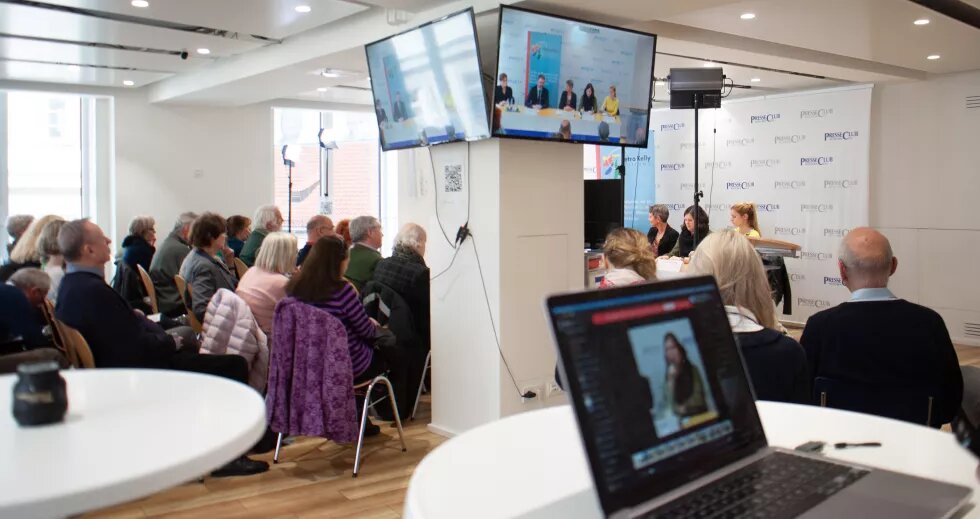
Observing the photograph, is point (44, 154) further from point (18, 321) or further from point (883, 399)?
point (883, 399)

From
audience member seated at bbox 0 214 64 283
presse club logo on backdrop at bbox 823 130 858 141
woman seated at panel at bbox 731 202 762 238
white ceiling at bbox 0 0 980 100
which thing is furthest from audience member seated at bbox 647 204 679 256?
audience member seated at bbox 0 214 64 283

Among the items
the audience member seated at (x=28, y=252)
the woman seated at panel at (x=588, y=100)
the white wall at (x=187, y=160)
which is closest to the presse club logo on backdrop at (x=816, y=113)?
the woman seated at panel at (x=588, y=100)

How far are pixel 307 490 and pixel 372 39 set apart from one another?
10.1 ft

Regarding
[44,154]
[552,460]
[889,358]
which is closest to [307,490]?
[889,358]

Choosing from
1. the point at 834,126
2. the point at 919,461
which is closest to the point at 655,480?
the point at 919,461

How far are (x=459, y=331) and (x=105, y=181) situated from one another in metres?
6.53

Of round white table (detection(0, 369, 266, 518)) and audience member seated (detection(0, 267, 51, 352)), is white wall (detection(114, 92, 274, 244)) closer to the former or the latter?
audience member seated (detection(0, 267, 51, 352))

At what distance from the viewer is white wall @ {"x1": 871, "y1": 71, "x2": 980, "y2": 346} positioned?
26.5 ft

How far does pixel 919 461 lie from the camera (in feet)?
4.53

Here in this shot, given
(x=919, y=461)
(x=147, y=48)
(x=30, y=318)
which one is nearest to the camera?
(x=919, y=461)

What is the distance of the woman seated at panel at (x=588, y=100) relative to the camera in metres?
4.73

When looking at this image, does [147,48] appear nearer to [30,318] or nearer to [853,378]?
[30,318]

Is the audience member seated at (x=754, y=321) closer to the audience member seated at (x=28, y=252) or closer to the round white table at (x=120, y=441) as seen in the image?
the round white table at (x=120, y=441)

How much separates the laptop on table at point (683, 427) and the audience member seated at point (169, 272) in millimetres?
5581
